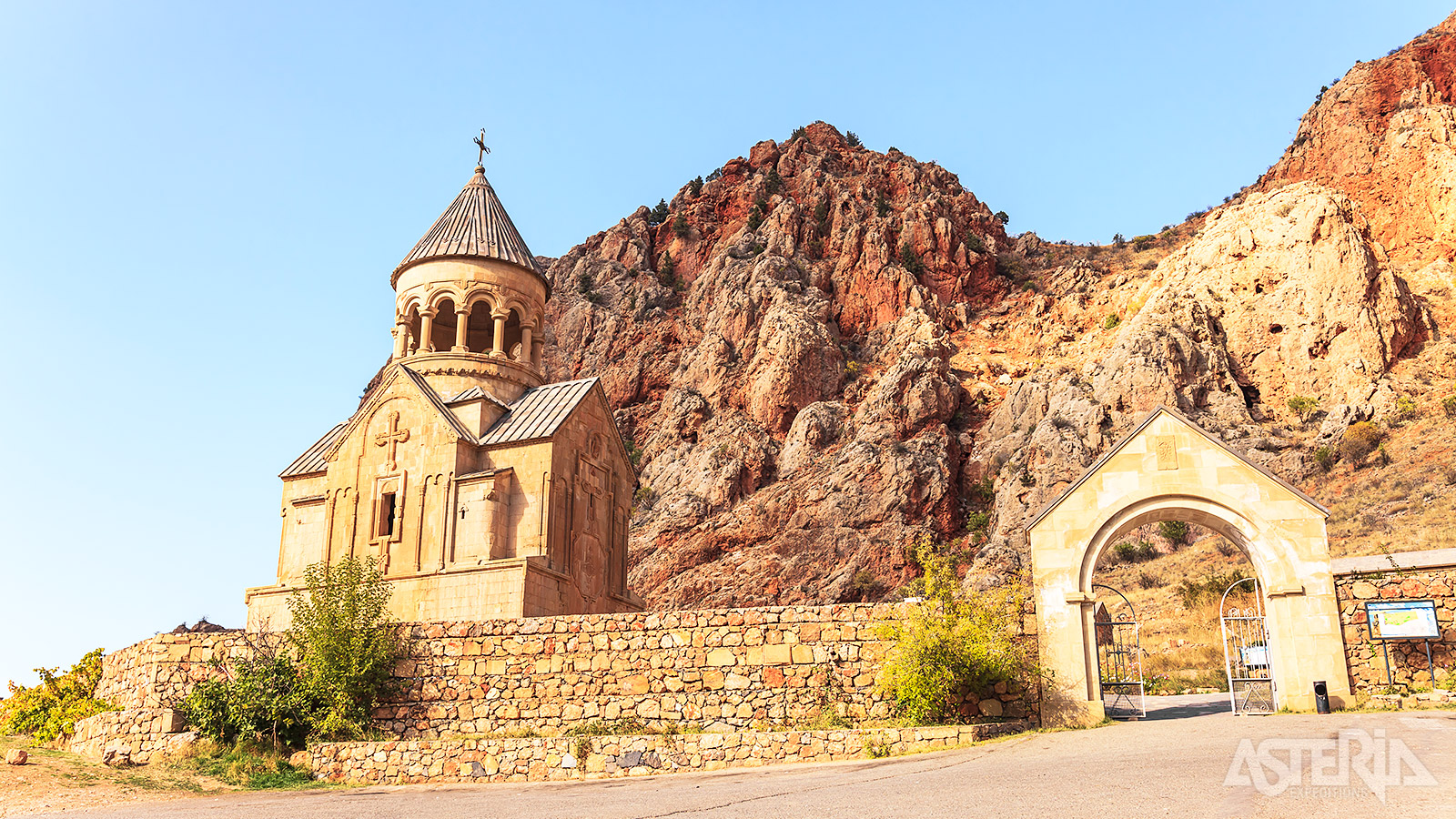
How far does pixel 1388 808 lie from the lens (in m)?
7.33

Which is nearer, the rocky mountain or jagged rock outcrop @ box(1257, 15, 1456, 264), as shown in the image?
the rocky mountain

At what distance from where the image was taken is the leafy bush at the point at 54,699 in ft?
60.6

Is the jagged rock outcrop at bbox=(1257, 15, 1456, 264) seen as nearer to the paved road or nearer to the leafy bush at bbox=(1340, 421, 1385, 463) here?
the leafy bush at bbox=(1340, 421, 1385, 463)

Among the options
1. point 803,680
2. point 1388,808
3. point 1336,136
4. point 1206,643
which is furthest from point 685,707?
point 1336,136

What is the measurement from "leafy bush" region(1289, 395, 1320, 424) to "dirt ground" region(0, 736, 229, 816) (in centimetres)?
4386

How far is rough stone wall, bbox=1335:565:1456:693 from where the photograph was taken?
13.5 meters

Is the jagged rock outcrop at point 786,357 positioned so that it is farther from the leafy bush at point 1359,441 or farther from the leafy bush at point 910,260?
the leafy bush at point 1359,441

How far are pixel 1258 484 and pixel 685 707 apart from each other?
337 inches

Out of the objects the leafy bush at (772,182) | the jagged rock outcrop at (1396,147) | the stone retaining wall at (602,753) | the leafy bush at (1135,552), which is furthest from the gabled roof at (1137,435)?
the leafy bush at (772,182)

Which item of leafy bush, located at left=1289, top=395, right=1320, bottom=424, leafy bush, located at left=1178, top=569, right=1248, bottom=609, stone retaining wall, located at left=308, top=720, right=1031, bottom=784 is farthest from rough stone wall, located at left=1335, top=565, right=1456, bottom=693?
leafy bush, located at left=1289, top=395, right=1320, bottom=424

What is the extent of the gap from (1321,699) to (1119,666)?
6636mm

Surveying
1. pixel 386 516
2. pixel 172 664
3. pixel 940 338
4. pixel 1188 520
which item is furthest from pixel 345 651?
pixel 940 338

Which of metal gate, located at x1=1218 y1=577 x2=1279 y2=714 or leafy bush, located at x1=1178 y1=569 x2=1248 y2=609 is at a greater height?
leafy bush, located at x1=1178 y1=569 x2=1248 y2=609

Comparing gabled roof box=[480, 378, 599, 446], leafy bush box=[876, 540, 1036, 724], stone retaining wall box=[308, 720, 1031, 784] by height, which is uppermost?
gabled roof box=[480, 378, 599, 446]
